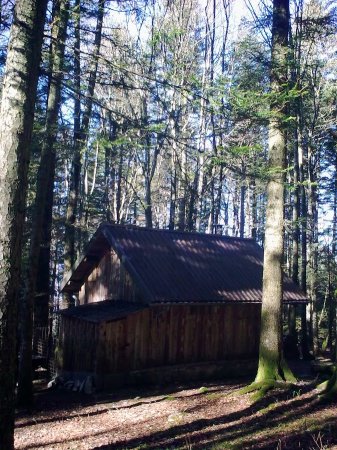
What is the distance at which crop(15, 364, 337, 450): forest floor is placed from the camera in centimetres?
873

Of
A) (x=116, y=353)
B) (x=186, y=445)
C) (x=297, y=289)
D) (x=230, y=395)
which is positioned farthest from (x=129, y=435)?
(x=297, y=289)

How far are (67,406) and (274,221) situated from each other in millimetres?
8068

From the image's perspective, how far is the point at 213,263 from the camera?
20906 millimetres

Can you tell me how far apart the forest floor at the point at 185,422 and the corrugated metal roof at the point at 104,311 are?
287 cm

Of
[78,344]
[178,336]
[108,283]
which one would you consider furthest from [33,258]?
[178,336]

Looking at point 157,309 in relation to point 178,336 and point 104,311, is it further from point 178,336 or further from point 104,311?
point 104,311

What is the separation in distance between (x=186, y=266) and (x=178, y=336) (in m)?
2.96

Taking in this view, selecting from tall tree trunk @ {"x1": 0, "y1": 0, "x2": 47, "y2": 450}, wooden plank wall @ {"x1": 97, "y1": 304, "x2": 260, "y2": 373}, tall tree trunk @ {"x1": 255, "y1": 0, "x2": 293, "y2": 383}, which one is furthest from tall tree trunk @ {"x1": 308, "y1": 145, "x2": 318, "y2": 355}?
tall tree trunk @ {"x1": 0, "y1": 0, "x2": 47, "y2": 450}

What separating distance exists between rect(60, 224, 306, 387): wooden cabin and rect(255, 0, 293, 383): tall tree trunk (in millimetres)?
4744

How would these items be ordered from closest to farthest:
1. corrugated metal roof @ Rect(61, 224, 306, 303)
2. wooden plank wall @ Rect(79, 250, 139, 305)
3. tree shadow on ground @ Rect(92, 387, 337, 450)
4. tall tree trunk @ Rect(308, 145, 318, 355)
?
tree shadow on ground @ Rect(92, 387, 337, 450) < corrugated metal roof @ Rect(61, 224, 306, 303) < wooden plank wall @ Rect(79, 250, 139, 305) < tall tree trunk @ Rect(308, 145, 318, 355)

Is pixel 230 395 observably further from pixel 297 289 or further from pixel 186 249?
pixel 297 289

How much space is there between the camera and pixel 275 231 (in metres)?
13.3

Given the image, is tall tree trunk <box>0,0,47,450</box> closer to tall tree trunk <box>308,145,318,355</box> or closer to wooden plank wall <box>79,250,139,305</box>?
wooden plank wall <box>79,250,139,305</box>

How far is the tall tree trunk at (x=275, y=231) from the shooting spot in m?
12.8
